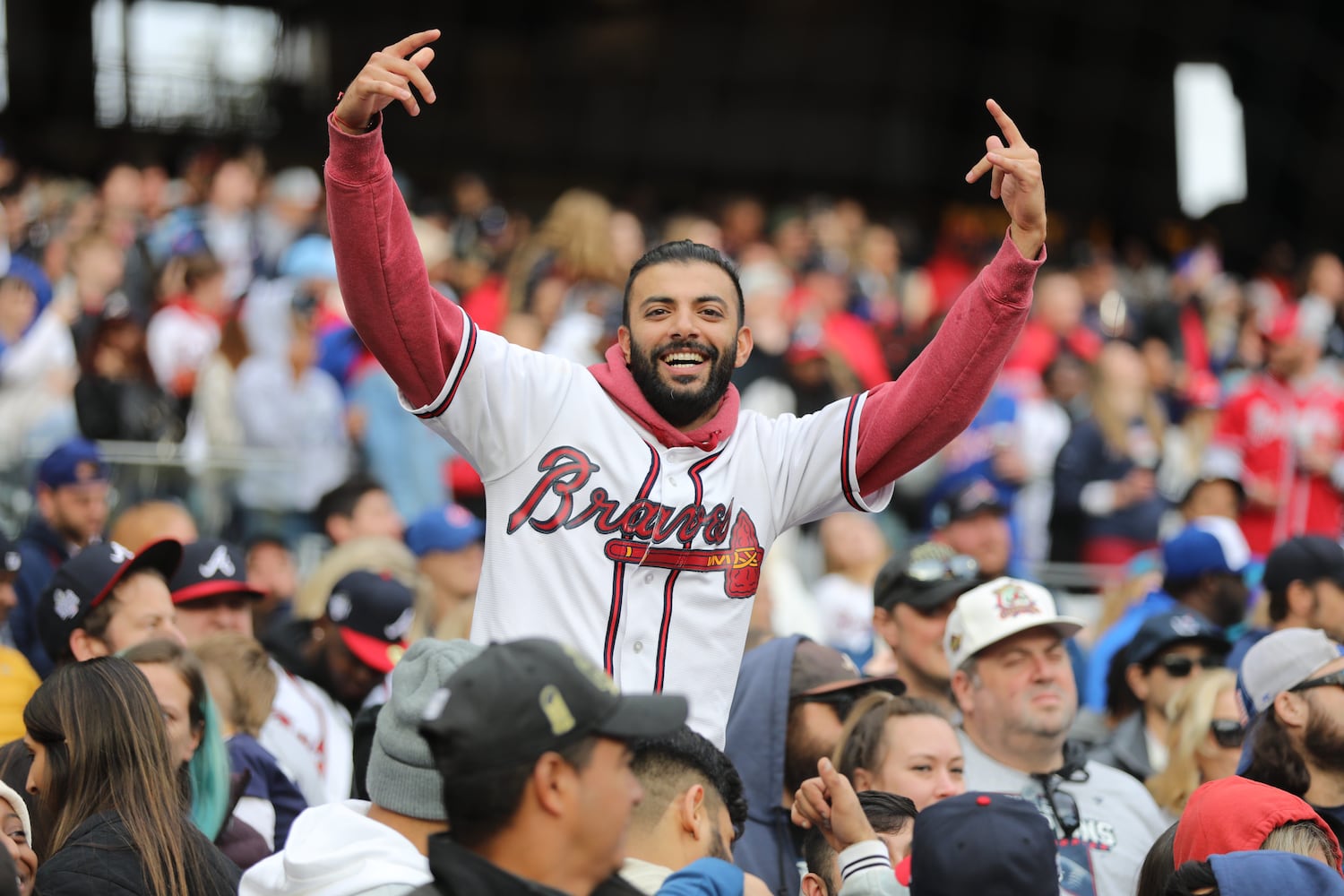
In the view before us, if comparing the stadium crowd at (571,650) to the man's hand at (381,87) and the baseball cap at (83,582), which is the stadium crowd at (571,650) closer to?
the baseball cap at (83,582)

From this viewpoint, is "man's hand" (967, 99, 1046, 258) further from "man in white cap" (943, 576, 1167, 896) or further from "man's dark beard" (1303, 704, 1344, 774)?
"man in white cap" (943, 576, 1167, 896)

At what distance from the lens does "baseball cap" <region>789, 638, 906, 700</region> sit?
504cm

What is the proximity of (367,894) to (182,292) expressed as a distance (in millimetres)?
7799

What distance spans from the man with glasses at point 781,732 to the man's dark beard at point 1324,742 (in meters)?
1.19

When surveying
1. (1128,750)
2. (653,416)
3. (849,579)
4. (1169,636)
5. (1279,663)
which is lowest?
(1128,750)

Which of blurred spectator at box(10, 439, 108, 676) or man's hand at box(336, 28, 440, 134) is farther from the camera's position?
blurred spectator at box(10, 439, 108, 676)

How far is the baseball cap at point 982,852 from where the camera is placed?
10.6 feet

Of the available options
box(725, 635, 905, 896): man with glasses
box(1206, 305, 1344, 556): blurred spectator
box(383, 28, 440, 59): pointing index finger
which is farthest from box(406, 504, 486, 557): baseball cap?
box(1206, 305, 1344, 556): blurred spectator

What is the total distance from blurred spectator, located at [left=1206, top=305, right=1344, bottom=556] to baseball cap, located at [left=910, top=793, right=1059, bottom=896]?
775 centimetres

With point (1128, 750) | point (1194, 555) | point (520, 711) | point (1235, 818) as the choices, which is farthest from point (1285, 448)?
point (520, 711)

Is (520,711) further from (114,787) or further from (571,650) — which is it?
(114,787)

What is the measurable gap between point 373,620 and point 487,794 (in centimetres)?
347

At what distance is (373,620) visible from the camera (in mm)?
6082

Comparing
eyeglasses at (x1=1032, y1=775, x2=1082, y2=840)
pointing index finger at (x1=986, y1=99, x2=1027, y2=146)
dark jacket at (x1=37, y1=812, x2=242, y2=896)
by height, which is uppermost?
pointing index finger at (x1=986, y1=99, x2=1027, y2=146)
